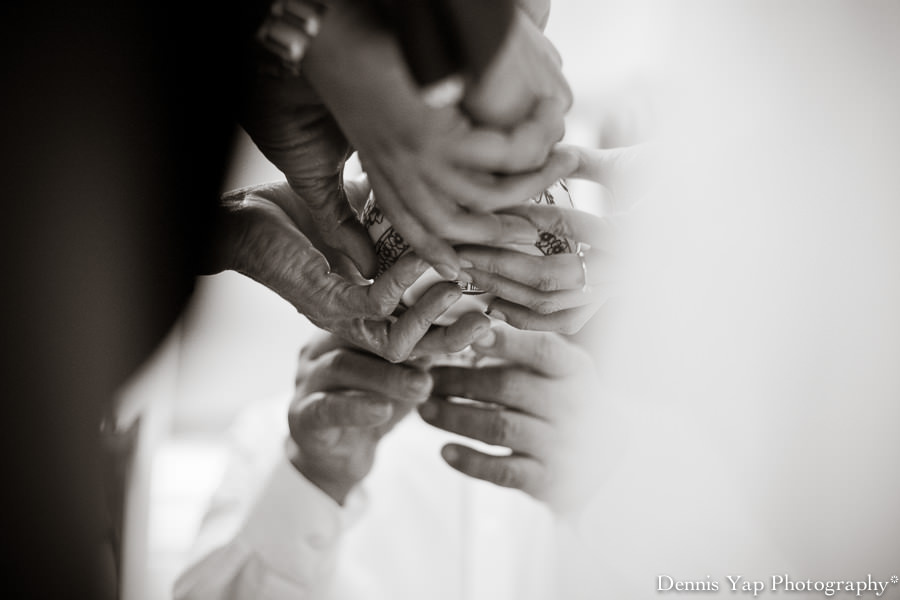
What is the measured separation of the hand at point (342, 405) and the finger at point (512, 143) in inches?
17.3

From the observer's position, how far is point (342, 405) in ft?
2.77

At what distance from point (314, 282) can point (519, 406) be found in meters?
0.49

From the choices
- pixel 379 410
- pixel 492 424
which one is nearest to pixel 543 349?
pixel 492 424

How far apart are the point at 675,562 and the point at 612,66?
91cm

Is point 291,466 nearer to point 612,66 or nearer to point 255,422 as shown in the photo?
point 255,422

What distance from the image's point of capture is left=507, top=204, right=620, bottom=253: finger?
0.45 meters

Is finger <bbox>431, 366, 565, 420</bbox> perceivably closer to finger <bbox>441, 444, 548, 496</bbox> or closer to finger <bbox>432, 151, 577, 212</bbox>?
finger <bbox>441, 444, 548, 496</bbox>

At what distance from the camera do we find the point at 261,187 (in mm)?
615

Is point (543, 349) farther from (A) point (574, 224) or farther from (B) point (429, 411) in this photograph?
(A) point (574, 224)

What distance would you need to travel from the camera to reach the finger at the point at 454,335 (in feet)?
1.83

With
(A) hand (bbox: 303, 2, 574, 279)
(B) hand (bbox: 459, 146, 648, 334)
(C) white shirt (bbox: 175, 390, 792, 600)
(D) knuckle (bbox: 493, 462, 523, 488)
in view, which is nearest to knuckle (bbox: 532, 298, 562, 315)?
(B) hand (bbox: 459, 146, 648, 334)

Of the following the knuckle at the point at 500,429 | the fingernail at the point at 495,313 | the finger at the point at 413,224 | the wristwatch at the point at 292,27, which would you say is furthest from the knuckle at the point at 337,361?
the wristwatch at the point at 292,27

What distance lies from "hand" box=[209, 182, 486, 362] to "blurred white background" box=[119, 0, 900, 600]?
0.34m

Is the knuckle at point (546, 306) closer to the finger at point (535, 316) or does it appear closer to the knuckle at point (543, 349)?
the finger at point (535, 316)
